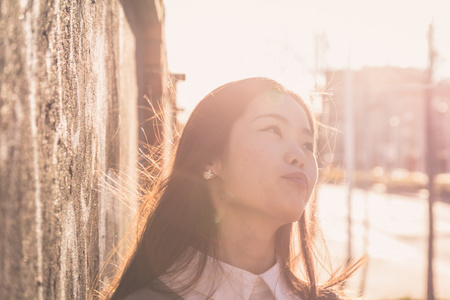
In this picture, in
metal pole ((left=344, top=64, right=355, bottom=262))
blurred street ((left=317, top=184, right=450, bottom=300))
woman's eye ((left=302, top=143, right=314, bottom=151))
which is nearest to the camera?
woman's eye ((left=302, top=143, right=314, bottom=151))

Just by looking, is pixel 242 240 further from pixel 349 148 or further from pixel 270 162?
pixel 349 148

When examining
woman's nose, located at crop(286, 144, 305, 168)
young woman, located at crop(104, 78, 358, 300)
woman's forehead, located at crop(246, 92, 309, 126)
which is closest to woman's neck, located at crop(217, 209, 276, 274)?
young woman, located at crop(104, 78, 358, 300)

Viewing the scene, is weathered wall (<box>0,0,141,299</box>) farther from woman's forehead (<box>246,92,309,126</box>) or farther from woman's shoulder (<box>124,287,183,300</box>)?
woman's forehead (<box>246,92,309,126</box>)

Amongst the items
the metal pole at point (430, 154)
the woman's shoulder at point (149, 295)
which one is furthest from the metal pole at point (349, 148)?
the woman's shoulder at point (149, 295)

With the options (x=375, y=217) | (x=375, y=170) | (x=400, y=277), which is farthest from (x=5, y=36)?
(x=375, y=170)

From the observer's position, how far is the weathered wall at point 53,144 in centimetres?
88

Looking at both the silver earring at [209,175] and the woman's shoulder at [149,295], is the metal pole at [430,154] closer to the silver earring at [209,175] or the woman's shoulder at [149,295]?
the silver earring at [209,175]

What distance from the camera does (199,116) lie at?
7.49ft

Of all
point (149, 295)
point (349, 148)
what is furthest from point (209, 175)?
point (349, 148)

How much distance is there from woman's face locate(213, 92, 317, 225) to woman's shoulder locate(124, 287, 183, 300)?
0.43 meters

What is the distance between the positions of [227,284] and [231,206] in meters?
0.31

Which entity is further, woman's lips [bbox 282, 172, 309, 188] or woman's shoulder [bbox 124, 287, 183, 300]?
woman's lips [bbox 282, 172, 309, 188]

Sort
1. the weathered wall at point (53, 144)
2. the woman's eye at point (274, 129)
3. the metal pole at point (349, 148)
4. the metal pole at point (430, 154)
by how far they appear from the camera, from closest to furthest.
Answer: the weathered wall at point (53, 144), the woman's eye at point (274, 129), the metal pole at point (430, 154), the metal pole at point (349, 148)

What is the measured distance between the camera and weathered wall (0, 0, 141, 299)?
2.88 feet
